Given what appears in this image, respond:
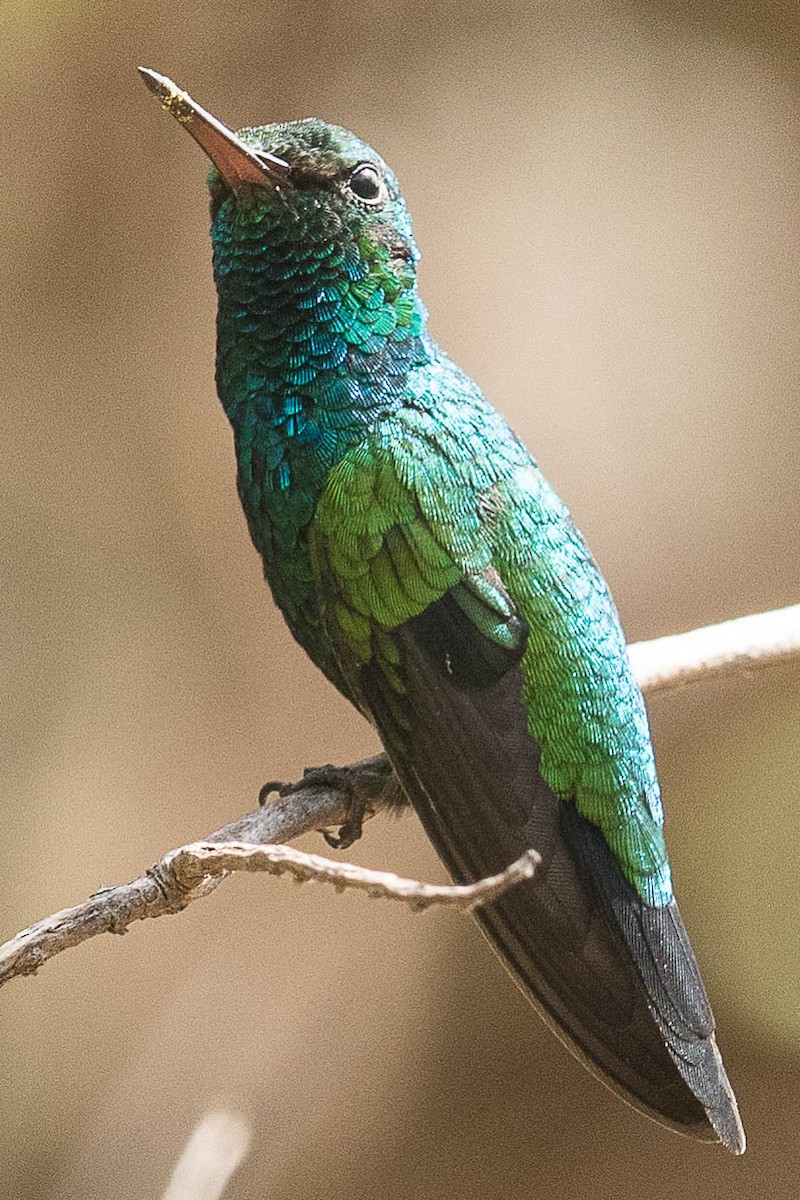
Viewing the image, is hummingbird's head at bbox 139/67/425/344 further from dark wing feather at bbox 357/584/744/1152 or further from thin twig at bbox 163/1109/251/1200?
thin twig at bbox 163/1109/251/1200

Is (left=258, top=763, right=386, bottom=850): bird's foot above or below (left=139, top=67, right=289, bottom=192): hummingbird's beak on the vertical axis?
below

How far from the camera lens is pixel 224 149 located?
1694mm

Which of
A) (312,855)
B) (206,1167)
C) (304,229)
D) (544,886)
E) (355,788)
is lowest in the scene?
(206,1167)

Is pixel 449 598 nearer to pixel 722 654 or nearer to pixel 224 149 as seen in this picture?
pixel 722 654

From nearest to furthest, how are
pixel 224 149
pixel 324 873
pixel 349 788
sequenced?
1. pixel 324 873
2. pixel 224 149
3. pixel 349 788

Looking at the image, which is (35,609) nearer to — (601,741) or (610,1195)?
(601,741)

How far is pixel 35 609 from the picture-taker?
3.03 metres

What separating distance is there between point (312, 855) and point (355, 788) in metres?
0.68

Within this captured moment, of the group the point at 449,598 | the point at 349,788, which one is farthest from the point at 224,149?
the point at 349,788

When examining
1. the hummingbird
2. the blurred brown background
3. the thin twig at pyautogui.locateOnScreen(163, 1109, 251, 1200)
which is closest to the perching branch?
the hummingbird

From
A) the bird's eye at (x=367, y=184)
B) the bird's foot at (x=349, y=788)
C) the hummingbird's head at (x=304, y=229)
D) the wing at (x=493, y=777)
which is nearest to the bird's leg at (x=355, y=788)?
the bird's foot at (x=349, y=788)

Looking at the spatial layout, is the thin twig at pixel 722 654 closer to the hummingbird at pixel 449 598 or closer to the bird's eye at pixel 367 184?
the hummingbird at pixel 449 598

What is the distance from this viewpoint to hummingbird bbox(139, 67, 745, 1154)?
158 cm

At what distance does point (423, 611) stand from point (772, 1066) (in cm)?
206
